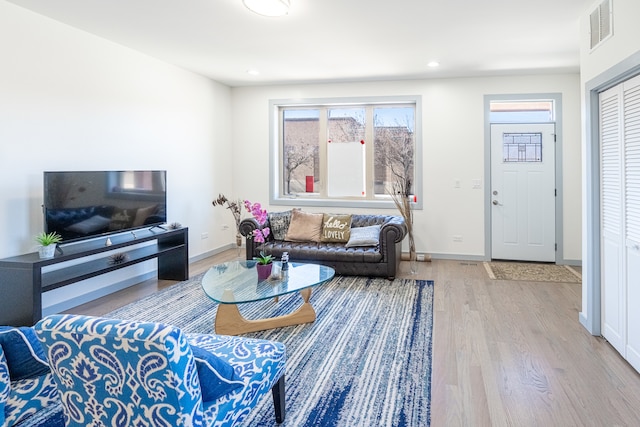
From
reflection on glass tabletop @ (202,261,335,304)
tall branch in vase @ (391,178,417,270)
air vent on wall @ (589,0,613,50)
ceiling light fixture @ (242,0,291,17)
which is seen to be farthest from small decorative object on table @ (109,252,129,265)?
air vent on wall @ (589,0,613,50)

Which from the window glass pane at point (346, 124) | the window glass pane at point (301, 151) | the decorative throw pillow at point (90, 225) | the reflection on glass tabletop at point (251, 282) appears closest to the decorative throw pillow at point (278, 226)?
the window glass pane at point (301, 151)

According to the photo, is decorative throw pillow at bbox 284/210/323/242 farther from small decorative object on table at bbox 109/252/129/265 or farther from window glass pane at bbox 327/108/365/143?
small decorative object on table at bbox 109/252/129/265

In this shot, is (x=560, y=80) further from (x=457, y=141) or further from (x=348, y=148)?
(x=348, y=148)

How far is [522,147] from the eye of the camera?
565cm

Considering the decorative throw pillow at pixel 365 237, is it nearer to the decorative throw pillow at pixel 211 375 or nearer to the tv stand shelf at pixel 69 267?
the tv stand shelf at pixel 69 267

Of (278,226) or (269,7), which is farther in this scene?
(278,226)

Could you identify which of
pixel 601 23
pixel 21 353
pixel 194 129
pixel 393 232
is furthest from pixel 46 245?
pixel 601 23

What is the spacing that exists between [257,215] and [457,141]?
3646 mm

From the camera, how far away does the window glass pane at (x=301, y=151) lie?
21.4ft

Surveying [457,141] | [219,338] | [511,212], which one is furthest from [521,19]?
[219,338]

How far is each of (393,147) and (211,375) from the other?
5238 millimetres

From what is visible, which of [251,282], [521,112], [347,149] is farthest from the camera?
[347,149]

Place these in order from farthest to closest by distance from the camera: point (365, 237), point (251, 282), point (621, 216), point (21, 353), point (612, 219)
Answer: point (365, 237), point (251, 282), point (612, 219), point (621, 216), point (21, 353)

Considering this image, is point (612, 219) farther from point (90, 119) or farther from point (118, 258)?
point (90, 119)
